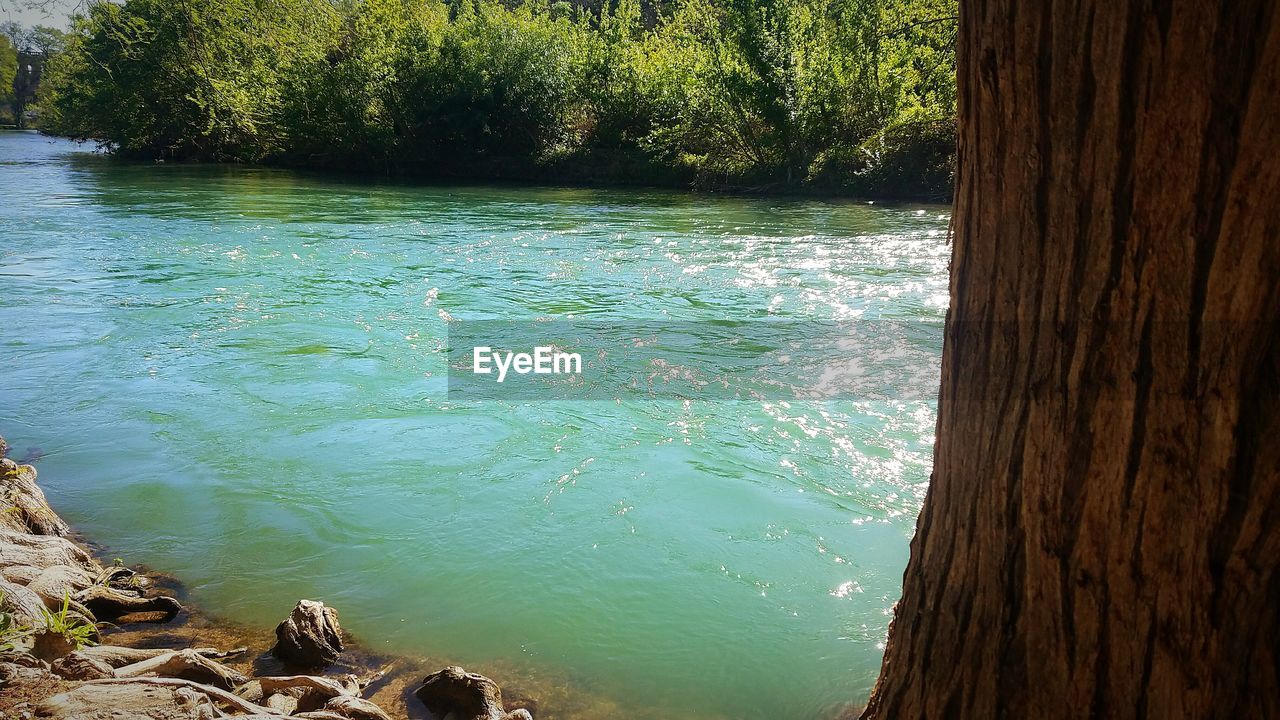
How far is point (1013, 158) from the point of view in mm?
1699

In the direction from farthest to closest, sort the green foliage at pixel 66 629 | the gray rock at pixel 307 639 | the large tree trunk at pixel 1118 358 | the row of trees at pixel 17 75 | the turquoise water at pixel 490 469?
the row of trees at pixel 17 75 → the turquoise water at pixel 490 469 → the gray rock at pixel 307 639 → the green foliage at pixel 66 629 → the large tree trunk at pixel 1118 358

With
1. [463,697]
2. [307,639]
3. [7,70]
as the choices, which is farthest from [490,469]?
[7,70]

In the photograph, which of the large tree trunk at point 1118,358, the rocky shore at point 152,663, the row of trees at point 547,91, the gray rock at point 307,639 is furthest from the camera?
the row of trees at point 547,91

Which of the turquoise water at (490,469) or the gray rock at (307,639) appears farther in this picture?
the turquoise water at (490,469)

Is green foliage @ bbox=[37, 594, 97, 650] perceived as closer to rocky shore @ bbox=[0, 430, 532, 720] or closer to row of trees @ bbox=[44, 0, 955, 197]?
rocky shore @ bbox=[0, 430, 532, 720]

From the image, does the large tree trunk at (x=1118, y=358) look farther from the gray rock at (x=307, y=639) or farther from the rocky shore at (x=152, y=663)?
the gray rock at (x=307, y=639)

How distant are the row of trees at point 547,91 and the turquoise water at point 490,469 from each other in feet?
40.8

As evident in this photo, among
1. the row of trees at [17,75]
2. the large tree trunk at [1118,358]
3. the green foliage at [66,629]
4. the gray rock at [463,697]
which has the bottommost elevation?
the gray rock at [463,697]

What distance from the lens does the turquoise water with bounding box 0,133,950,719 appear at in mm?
3980

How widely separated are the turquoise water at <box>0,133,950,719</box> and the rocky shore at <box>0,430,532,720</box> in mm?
272

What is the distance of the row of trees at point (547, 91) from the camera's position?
75.8ft

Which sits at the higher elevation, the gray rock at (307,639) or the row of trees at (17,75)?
the row of trees at (17,75)

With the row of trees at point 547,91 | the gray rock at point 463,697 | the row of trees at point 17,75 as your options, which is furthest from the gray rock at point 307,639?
the row of trees at point 17,75

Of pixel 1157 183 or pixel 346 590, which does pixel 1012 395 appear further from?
pixel 346 590
